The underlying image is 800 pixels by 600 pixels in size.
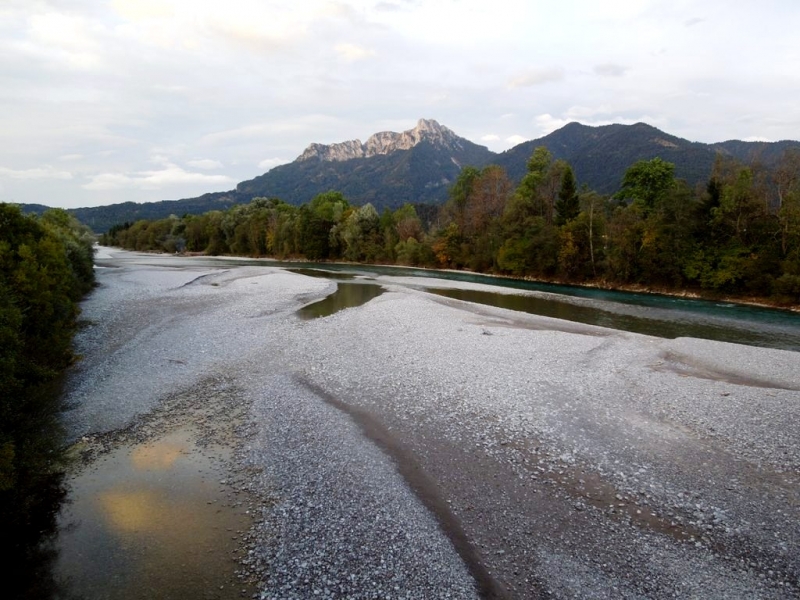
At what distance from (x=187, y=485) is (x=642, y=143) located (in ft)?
578

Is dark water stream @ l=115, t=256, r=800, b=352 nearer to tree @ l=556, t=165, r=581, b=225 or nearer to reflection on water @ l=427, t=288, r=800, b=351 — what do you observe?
reflection on water @ l=427, t=288, r=800, b=351

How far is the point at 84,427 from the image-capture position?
1320 centimetres

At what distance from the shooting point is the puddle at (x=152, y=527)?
7.34m

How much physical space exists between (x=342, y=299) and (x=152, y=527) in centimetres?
2994

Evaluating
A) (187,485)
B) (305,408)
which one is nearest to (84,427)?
(187,485)

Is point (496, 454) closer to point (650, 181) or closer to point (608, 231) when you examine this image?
point (608, 231)

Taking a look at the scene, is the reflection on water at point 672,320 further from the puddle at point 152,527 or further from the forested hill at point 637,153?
the forested hill at point 637,153

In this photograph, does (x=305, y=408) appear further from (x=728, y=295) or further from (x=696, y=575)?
(x=728, y=295)

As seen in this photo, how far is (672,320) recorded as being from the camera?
3103 centimetres

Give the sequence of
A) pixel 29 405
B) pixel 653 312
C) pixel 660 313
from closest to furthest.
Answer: pixel 29 405, pixel 660 313, pixel 653 312

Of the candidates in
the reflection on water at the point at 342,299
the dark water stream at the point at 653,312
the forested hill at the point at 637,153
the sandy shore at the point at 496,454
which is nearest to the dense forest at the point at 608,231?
the dark water stream at the point at 653,312

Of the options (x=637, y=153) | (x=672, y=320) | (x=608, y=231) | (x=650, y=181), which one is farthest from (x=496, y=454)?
(x=637, y=153)

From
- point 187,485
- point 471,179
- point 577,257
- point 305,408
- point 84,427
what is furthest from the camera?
point 471,179

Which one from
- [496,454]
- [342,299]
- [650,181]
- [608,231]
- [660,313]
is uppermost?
[650,181]
